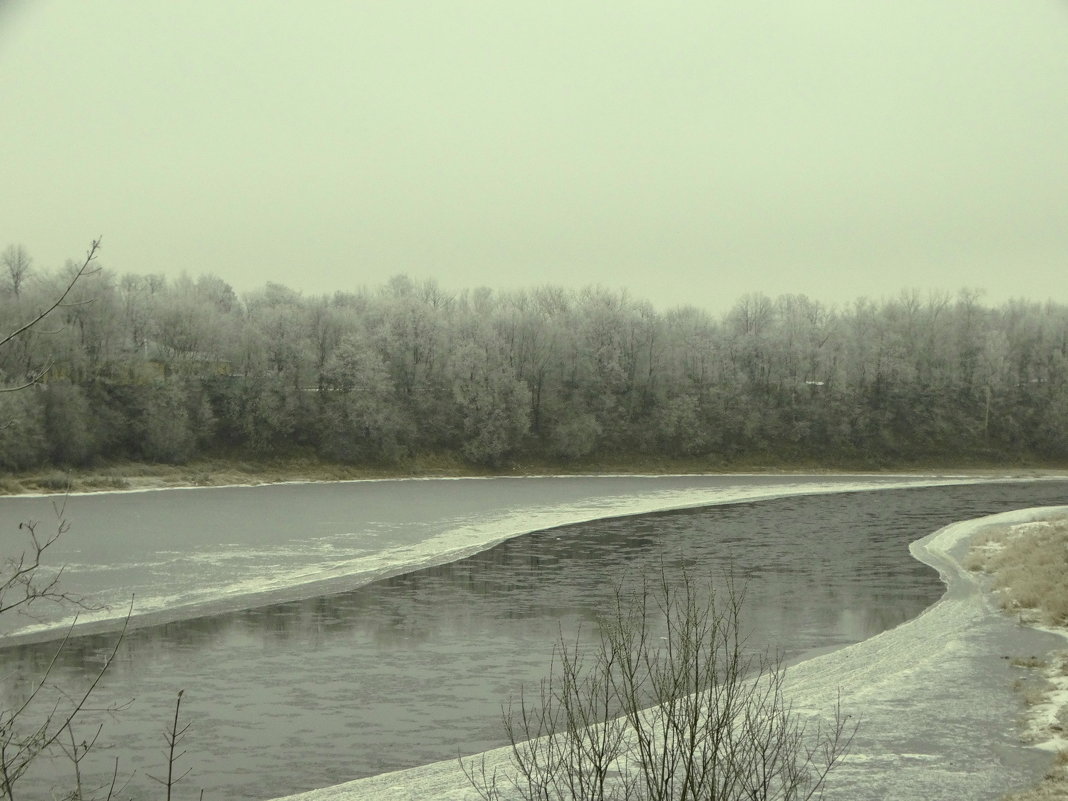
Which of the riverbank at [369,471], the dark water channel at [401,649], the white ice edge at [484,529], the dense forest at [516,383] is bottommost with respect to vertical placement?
the dark water channel at [401,649]

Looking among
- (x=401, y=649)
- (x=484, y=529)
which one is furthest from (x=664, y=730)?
(x=484, y=529)

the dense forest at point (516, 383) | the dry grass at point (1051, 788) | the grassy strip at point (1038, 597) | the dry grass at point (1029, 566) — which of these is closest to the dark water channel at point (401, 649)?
the dry grass at point (1029, 566)

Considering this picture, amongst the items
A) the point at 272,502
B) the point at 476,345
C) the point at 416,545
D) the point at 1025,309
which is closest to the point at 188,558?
the point at 416,545

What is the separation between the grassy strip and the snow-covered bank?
311 mm

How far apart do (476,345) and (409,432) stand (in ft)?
43.0

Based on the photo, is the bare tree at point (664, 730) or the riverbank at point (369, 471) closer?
the bare tree at point (664, 730)

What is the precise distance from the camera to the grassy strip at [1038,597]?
13847 mm

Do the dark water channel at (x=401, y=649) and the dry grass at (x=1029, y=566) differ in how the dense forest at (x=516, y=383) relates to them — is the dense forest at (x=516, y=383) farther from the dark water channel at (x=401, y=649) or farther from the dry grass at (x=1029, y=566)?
the dry grass at (x=1029, y=566)

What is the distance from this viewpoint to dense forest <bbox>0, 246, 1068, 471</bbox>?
7631 centimetres

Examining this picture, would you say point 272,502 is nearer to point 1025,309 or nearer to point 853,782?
point 853,782

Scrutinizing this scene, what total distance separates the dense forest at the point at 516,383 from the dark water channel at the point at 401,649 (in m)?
43.5

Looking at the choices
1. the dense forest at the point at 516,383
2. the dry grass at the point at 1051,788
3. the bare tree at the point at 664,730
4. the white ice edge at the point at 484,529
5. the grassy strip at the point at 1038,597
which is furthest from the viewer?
the dense forest at the point at 516,383

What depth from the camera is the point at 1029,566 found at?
2847 cm

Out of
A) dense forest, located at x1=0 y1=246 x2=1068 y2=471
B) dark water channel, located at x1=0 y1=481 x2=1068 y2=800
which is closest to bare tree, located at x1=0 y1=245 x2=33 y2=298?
dense forest, located at x1=0 y1=246 x2=1068 y2=471
